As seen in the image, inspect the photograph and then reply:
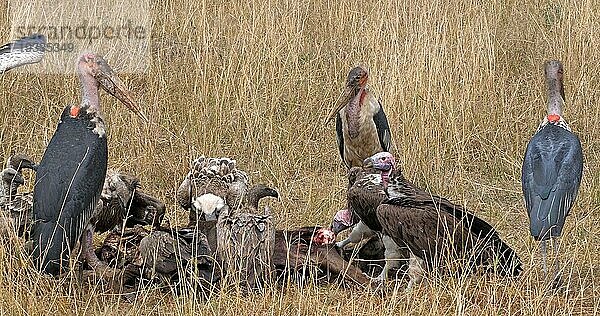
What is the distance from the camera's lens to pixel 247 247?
471 centimetres

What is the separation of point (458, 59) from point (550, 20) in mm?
1816

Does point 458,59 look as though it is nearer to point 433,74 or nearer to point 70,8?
point 433,74

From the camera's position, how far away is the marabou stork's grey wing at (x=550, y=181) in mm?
4598

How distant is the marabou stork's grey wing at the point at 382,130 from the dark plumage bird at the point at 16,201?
2.05 metres

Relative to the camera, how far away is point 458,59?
6.93 meters

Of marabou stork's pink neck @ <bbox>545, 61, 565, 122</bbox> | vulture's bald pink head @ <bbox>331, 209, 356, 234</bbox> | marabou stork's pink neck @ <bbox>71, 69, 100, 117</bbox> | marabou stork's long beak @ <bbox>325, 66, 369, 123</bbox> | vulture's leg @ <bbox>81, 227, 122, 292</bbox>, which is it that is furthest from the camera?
marabou stork's long beak @ <bbox>325, 66, 369, 123</bbox>

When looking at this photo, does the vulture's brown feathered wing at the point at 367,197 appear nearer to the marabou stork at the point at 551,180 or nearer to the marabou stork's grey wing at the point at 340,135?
the marabou stork at the point at 551,180

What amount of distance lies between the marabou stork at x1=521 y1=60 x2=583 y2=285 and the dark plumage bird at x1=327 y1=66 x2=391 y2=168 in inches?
52.4

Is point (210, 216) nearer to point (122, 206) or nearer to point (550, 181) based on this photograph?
point (122, 206)

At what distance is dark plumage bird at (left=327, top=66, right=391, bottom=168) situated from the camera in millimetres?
6320

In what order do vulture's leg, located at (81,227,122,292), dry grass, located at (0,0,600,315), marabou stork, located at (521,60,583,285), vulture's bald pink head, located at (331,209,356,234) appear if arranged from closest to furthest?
marabou stork, located at (521,60,583,285) → vulture's leg, located at (81,227,122,292) → vulture's bald pink head, located at (331,209,356,234) → dry grass, located at (0,0,600,315)

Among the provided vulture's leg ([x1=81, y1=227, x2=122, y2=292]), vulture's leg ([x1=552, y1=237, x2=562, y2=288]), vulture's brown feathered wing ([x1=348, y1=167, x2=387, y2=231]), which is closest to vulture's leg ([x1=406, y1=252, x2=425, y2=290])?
vulture's brown feathered wing ([x1=348, y1=167, x2=387, y2=231])

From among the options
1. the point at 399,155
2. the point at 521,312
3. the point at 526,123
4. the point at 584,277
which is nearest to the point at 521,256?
the point at 584,277

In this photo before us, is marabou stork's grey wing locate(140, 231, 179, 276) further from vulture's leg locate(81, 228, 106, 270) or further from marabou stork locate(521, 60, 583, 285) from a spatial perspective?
marabou stork locate(521, 60, 583, 285)
